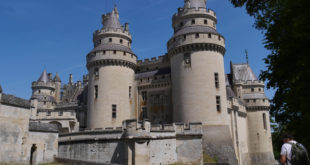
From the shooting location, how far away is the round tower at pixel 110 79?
1268 inches

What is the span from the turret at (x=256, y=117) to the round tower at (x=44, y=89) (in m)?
28.7

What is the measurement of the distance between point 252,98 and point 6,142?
32283 mm

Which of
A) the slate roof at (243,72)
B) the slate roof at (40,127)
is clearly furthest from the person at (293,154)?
the slate roof at (243,72)

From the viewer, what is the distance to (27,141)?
20734mm

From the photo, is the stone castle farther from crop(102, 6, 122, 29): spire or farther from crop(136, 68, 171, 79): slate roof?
crop(136, 68, 171, 79): slate roof

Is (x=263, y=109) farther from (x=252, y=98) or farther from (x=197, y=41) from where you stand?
(x=197, y=41)

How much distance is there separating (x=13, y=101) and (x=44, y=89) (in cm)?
2790

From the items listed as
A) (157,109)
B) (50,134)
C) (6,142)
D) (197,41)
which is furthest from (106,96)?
(6,142)

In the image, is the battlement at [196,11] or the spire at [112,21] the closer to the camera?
the battlement at [196,11]

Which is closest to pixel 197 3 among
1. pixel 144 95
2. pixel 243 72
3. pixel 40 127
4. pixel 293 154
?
pixel 144 95

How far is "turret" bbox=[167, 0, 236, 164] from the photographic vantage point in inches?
1081

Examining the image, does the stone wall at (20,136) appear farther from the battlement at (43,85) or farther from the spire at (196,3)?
the battlement at (43,85)

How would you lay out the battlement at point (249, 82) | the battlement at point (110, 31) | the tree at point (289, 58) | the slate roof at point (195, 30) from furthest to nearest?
the battlement at point (249, 82) → the battlement at point (110, 31) → the slate roof at point (195, 30) → the tree at point (289, 58)

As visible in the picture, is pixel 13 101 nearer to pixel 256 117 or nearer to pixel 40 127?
pixel 40 127
